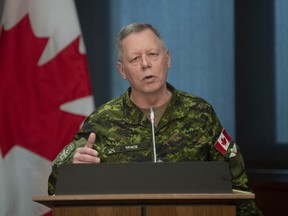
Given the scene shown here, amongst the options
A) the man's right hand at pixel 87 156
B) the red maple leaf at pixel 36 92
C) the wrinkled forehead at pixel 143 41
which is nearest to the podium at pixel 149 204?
the man's right hand at pixel 87 156

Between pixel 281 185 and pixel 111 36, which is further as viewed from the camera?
pixel 111 36

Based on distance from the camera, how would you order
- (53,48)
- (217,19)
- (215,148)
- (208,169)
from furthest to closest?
(217,19) < (53,48) < (215,148) < (208,169)

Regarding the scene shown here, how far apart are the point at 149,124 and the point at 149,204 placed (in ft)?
2.76

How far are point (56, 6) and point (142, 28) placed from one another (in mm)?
876

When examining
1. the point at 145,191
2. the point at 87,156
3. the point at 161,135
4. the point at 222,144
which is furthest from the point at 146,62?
the point at 145,191

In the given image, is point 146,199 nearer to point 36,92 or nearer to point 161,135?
point 161,135

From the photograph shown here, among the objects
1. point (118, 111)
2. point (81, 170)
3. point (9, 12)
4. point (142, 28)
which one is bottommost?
point (81, 170)

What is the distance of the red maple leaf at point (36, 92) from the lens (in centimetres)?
351

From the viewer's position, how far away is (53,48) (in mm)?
3566

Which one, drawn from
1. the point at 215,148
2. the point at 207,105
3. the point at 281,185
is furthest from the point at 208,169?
the point at 281,185

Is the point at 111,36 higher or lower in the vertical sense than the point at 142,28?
higher

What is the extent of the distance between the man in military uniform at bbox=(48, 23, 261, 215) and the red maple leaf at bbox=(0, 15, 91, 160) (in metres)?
0.63

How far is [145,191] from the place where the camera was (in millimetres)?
2047

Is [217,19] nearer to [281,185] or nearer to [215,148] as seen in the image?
[281,185]
